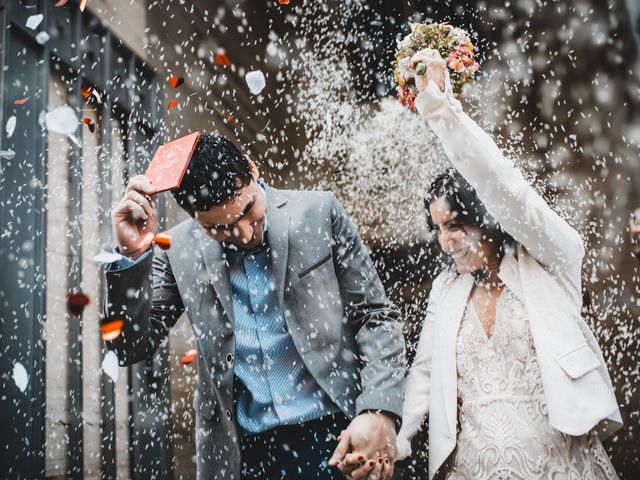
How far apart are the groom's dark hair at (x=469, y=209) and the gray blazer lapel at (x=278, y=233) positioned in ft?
2.66

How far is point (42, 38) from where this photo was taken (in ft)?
9.43

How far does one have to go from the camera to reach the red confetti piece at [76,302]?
2992 mm

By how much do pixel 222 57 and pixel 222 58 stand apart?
0.01 meters

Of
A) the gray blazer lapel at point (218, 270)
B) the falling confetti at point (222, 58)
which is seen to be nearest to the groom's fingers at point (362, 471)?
the gray blazer lapel at point (218, 270)

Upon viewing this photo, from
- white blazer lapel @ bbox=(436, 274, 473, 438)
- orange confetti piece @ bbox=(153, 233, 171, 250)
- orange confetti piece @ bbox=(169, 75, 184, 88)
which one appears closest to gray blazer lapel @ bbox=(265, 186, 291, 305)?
orange confetti piece @ bbox=(153, 233, 171, 250)

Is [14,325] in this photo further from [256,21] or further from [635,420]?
[635,420]

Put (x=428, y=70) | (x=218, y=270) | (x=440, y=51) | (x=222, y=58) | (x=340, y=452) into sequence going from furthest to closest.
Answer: (x=222, y=58) < (x=440, y=51) < (x=428, y=70) < (x=218, y=270) < (x=340, y=452)

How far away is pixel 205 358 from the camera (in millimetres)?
2193

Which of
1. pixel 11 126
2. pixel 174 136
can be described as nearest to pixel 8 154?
pixel 11 126

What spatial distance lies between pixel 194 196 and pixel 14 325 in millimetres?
1065

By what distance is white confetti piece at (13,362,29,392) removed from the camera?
99.9 inches

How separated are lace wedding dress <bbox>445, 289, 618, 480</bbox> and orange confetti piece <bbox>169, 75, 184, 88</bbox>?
2705 millimetres

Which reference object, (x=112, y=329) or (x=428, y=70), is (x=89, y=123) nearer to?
(x=112, y=329)

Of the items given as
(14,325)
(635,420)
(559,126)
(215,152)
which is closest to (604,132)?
(559,126)
